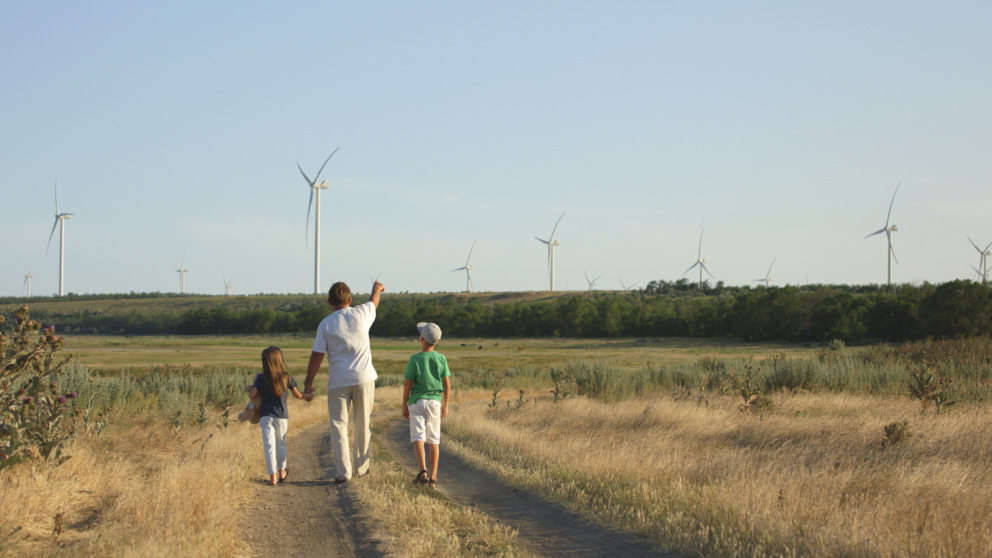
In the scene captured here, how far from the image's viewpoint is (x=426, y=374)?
9.01m

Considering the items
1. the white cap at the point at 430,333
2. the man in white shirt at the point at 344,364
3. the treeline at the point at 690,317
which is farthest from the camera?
the treeline at the point at 690,317

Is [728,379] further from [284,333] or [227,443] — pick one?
[284,333]

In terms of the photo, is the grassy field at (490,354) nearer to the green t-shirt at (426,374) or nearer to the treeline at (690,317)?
the treeline at (690,317)

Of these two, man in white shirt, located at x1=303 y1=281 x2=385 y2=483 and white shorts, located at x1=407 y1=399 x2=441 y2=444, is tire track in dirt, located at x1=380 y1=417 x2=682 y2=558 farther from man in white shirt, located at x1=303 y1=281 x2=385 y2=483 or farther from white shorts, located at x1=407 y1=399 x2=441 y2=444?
man in white shirt, located at x1=303 y1=281 x2=385 y2=483

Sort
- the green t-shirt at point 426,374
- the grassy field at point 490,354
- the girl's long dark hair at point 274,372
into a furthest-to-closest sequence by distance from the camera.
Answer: the grassy field at point 490,354 < the girl's long dark hair at point 274,372 < the green t-shirt at point 426,374

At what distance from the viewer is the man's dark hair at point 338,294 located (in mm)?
9039

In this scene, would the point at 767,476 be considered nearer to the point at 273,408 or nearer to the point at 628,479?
the point at 628,479

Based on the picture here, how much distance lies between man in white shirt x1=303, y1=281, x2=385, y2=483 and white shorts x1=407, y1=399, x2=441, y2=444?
55cm

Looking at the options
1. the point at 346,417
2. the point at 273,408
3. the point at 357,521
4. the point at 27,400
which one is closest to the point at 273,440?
the point at 273,408

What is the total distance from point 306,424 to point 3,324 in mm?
12442

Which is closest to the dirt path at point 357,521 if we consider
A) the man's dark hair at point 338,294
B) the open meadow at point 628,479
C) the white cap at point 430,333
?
the open meadow at point 628,479

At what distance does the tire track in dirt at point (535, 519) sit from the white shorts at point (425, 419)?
29.7 inches

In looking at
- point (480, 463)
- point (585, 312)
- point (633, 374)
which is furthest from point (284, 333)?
point (480, 463)

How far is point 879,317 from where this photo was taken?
68125mm
